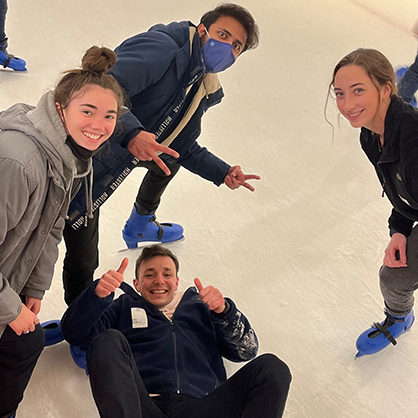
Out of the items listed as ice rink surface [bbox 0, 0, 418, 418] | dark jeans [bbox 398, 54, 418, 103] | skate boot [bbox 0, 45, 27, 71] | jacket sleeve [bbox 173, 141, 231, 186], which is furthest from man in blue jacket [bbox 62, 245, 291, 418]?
dark jeans [bbox 398, 54, 418, 103]

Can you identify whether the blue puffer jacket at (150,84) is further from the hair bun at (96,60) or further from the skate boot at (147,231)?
the skate boot at (147,231)

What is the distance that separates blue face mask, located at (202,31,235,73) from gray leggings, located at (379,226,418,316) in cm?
79

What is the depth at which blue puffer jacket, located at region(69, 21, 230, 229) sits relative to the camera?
5.13 ft

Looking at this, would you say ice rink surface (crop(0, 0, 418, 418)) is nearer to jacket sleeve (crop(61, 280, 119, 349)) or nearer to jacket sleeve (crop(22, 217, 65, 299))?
jacket sleeve (crop(61, 280, 119, 349))

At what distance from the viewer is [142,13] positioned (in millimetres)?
3775

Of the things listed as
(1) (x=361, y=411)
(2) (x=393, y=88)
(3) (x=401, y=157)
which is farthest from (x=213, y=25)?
(1) (x=361, y=411)

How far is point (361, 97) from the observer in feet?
4.99

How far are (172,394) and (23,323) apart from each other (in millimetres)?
426

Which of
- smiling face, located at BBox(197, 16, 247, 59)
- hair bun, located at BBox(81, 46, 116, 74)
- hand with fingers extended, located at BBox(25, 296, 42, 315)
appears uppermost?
smiling face, located at BBox(197, 16, 247, 59)

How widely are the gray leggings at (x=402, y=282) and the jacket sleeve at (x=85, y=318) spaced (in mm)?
878

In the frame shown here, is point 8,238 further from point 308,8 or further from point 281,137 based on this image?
point 308,8

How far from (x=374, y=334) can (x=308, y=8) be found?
10.3 ft

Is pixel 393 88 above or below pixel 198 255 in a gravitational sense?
above

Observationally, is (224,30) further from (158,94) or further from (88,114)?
(88,114)
